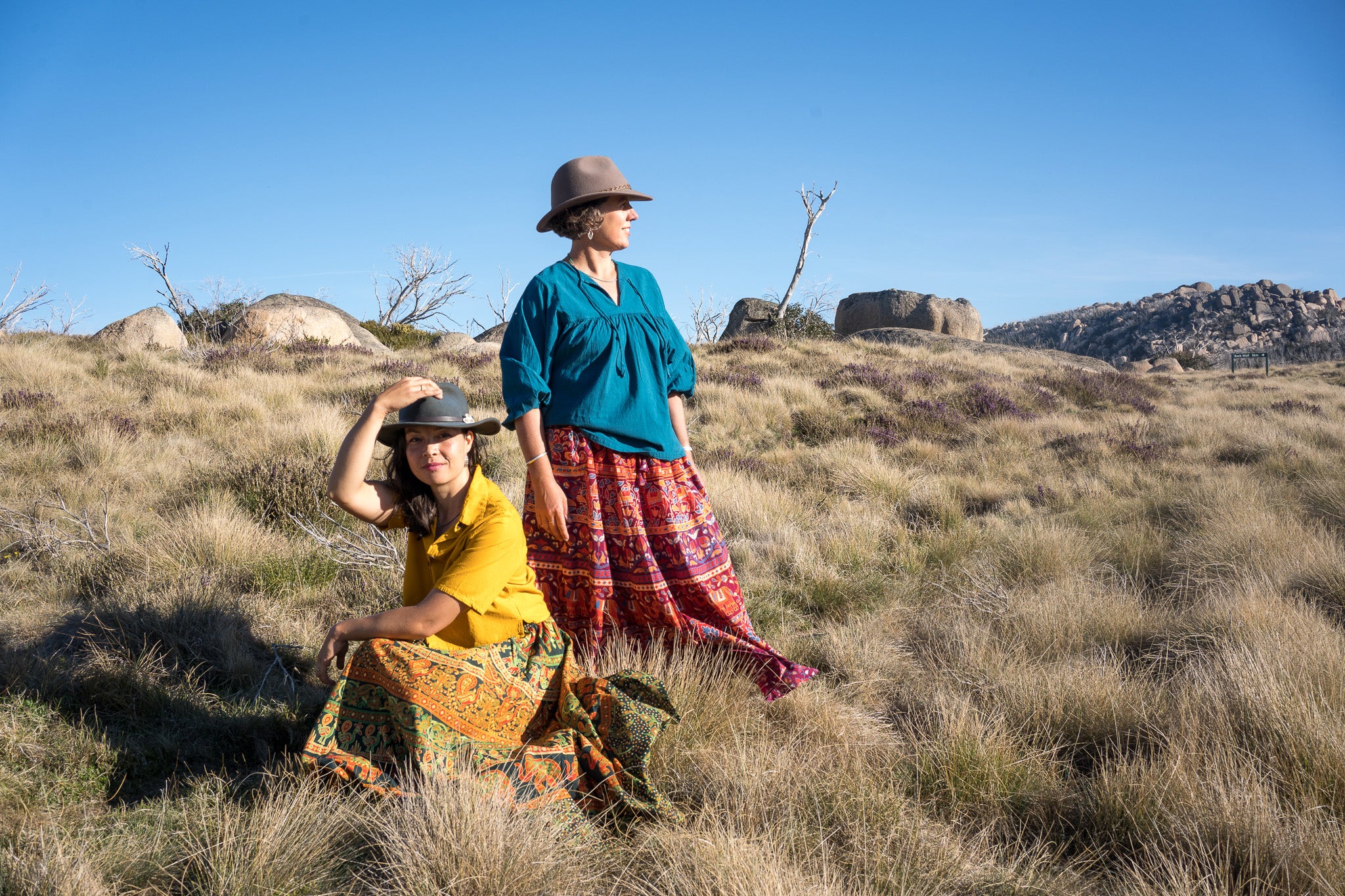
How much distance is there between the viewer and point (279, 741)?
283 cm

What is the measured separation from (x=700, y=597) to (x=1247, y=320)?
3018 inches

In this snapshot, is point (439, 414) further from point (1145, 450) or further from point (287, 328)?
point (287, 328)

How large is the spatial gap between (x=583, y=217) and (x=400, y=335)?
19.3m

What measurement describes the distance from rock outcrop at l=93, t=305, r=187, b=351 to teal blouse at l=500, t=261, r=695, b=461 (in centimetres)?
1511

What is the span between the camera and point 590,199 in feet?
9.71

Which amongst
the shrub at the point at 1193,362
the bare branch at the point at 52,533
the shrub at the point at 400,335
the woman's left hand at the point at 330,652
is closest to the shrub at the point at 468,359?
the shrub at the point at 400,335

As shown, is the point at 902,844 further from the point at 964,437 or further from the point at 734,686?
the point at 964,437

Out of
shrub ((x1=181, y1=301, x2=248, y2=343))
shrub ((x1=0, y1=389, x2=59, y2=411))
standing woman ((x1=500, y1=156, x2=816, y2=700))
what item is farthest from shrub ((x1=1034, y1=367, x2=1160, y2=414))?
shrub ((x1=181, y1=301, x2=248, y2=343))

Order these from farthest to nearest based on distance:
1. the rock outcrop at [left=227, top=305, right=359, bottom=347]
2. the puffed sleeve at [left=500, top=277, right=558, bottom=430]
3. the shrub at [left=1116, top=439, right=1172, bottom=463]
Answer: the rock outcrop at [left=227, top=305, right=359, bottom=347]
the shrub at [left=1116, top=439, right=1172, bottom=463]
the puffed sleeve at [left=500, top=277, right=558, bottom=430]

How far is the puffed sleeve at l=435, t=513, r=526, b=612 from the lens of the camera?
2199 mm

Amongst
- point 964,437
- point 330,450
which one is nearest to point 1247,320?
point 964,437

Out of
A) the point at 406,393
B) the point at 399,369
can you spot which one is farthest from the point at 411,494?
the point at 399,369

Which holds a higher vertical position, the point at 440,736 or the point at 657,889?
Answer: the point at 440,736

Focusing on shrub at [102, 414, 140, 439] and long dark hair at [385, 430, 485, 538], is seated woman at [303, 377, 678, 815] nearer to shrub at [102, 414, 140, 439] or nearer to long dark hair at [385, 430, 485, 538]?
long dark hair at [385, 430, 485, 538]
